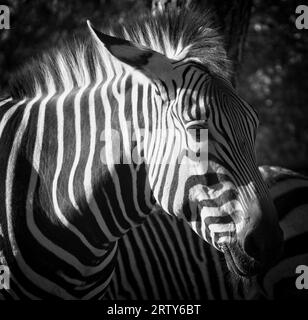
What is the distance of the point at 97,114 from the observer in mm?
3143

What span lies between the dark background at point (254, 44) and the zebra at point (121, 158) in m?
0.64

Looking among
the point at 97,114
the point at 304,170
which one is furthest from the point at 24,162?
the point at 304,170

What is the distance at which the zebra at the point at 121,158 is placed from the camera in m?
2.81

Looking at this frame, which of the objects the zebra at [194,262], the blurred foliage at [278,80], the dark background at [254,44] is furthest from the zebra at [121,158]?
the blurred foliage at [278,80]

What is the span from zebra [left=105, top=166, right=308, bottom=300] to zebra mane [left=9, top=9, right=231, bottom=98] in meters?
1.60

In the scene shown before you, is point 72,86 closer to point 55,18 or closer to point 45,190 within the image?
point 45,190

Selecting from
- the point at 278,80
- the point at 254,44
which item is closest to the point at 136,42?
the point at 254,44

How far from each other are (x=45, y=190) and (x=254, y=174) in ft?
4.40

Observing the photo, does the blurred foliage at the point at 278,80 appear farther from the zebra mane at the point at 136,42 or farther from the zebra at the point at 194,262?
the zebra mane at the point at 136,42

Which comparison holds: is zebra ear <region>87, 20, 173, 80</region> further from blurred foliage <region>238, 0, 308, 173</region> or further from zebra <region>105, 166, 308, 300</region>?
blurred foliage <region>238, 0, 308, 173</region>

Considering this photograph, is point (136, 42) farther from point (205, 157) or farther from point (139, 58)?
point (205, 157)

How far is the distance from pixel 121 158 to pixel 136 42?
0.88 meters

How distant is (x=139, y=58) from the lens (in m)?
3.00
